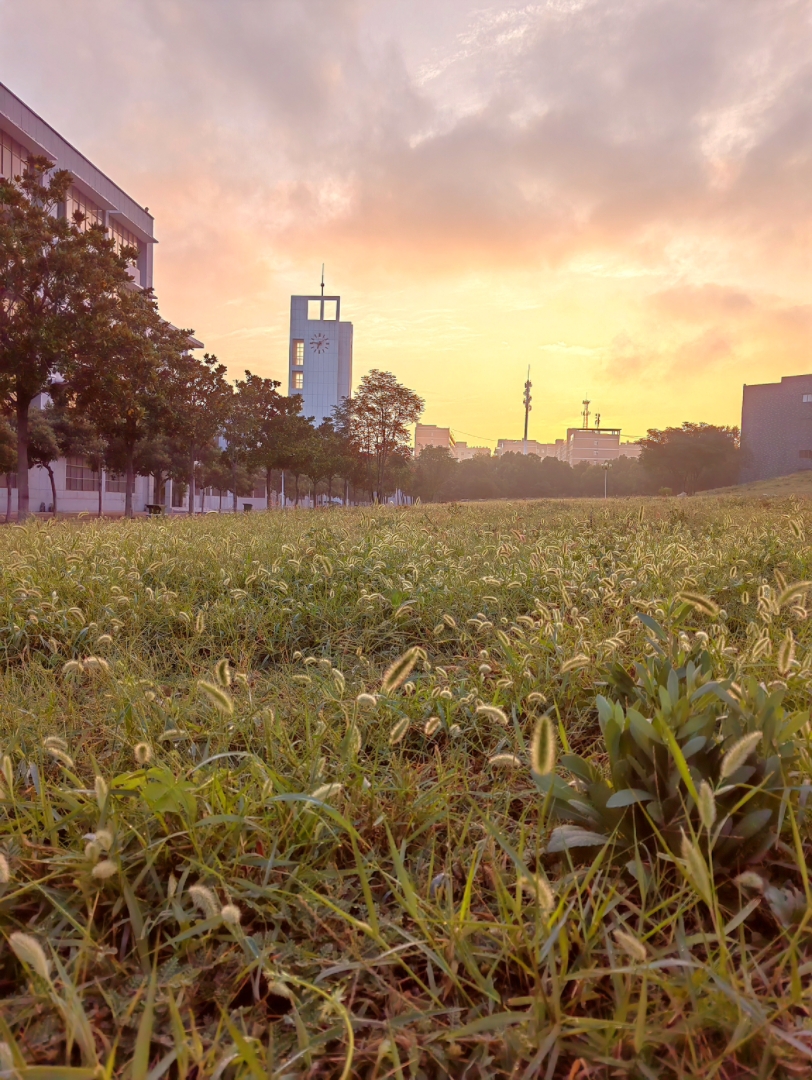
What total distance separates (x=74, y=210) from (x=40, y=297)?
3271 cm

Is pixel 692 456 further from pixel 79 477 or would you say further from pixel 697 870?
pixel 697 870

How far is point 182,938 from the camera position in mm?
1484

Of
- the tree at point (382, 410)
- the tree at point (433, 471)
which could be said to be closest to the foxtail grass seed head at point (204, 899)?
the tree at point (382, 410)

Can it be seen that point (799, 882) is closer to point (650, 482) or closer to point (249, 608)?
point (249, 608)

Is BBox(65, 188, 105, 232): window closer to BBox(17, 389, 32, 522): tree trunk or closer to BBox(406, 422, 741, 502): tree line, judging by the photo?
BBox(17, 389, 32, 522): tree trunk

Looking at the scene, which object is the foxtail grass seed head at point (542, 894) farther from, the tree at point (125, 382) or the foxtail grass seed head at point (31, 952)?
the tree at point (125, 382)

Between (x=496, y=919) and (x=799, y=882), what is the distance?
788 millimetres

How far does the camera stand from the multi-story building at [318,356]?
135000mm

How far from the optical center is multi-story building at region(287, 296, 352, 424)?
135 meters

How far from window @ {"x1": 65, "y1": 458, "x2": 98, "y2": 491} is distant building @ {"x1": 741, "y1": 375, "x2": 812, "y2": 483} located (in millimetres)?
64038

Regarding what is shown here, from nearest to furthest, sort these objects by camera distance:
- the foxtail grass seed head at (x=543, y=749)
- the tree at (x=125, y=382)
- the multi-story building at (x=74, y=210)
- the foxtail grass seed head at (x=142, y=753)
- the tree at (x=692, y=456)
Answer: the foxtail grass seed head at (x=543, y=749), the foxtail grass seed head at (x=142, y=753), the tree at (x=125, y=382), the multi-story building at (x=74, y=210), the tree at (x=692, y=456)

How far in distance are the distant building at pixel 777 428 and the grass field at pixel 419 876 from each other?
7467cm

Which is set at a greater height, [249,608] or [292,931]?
[249,608]

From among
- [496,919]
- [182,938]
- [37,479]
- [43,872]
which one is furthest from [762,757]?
[37,479]
